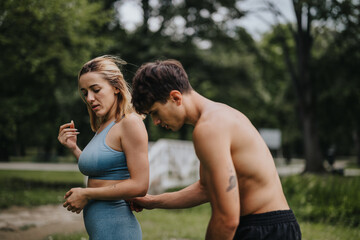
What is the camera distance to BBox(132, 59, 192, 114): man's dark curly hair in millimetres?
1906

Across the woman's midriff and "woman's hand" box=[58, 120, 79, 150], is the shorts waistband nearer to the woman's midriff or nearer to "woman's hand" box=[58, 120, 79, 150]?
the woman's midriff

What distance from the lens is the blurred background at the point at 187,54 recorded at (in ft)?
33.7

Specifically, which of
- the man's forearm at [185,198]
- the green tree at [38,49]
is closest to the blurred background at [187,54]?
the green tree at [38,49]

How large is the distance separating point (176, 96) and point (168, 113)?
10 cm

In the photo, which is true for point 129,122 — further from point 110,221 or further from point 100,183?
point 110,221

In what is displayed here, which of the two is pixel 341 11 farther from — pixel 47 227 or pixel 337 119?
pixel 47 227

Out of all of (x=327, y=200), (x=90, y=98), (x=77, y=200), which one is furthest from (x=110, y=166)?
(x=327, y=200)

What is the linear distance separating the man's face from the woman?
16cm

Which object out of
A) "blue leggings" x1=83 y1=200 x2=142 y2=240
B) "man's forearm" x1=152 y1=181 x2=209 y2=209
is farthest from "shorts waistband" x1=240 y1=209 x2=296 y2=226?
"blue leggings" x1=83 y1=200 x2=142 y2=240

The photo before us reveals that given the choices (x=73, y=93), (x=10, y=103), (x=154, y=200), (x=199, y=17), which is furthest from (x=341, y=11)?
(x=154, y=200)

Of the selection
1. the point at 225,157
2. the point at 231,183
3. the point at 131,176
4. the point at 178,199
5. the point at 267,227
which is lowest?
the point at 178,199

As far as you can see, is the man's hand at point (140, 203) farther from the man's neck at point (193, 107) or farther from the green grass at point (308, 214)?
the green grass at point (308, 214)

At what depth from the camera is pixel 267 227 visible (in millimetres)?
1816

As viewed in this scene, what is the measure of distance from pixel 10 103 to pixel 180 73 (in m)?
9.89
